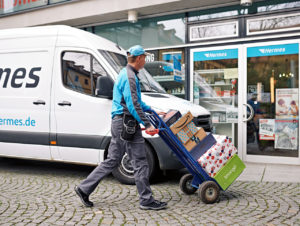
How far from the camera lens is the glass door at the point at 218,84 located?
8.04 meters

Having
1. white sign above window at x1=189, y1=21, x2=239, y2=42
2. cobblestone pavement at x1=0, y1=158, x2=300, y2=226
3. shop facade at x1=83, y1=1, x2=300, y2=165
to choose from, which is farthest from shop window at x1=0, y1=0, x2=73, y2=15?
cobblestone pavement at x1=0, y1=158, x2=300, y2=226

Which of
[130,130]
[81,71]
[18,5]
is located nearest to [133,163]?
[130,130]

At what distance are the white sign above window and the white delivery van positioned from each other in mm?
2559

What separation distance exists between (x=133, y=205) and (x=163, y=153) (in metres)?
1.09

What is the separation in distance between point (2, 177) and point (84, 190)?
100 inches

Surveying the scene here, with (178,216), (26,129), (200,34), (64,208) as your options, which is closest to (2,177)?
(26,129)

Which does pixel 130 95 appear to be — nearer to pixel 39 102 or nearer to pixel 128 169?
pixel 128 169

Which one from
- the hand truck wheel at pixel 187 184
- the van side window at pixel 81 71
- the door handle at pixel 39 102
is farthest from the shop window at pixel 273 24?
the door handle at pixel 39 102

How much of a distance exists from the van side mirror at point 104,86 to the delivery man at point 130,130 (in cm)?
93

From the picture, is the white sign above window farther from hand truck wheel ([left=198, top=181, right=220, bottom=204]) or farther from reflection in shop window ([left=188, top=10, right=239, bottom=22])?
hand truck wheel ([left=198, top=181, right=220, bottom=204])

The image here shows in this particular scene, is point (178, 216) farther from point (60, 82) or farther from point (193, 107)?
point (60, 82)

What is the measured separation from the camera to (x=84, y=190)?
423cm

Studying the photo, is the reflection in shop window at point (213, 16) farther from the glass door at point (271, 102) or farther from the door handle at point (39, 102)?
the door handle at point (39, 102)

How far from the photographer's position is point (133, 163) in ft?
13.9
